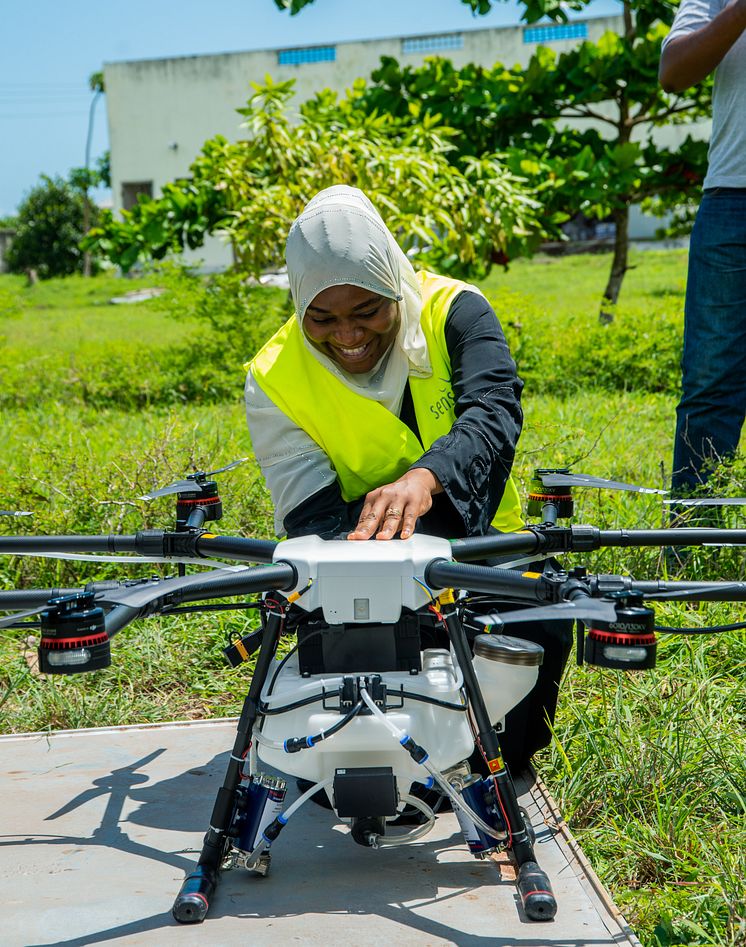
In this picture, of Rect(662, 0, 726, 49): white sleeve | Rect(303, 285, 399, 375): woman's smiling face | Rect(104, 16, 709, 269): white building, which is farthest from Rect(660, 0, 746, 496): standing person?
Rect(104, 16, 709, 269): white building

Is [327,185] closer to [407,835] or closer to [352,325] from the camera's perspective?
[352,325]

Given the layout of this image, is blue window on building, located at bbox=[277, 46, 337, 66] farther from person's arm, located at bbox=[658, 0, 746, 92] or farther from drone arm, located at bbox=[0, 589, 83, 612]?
drone arm, located at bbox=[0, 589, 83, 612]

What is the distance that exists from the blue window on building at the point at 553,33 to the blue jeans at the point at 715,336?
20024 mm

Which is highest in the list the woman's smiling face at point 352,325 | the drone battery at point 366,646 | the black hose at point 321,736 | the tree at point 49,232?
the tree at point 49,232

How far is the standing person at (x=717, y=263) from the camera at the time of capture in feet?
12.4

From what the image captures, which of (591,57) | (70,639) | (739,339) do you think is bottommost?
(70,639)

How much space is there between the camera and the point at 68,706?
11.3ft

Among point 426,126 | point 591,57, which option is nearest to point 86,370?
point 426,126

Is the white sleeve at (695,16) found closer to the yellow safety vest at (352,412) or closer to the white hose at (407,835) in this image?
the yellow safety vest at (352,412)

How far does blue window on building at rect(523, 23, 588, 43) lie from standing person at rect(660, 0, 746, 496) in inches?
780

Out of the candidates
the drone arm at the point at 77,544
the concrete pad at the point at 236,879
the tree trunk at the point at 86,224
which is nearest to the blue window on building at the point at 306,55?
the tree trunk at the point at 86,224

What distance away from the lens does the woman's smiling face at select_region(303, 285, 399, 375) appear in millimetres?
2627

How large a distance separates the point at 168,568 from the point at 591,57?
664 centimetres

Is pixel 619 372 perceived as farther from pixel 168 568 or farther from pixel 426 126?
pixel 168 568
